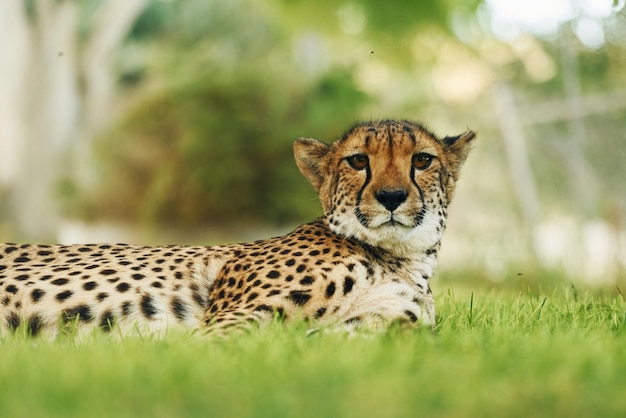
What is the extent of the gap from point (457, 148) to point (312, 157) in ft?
2.29

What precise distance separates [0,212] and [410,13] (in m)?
6.25

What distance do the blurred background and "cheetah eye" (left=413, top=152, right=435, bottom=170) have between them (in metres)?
3.78

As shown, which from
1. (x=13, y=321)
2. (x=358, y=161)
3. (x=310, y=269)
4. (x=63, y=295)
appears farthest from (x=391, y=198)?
(x=13, y=321)

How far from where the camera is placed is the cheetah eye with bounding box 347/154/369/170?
12.1 ft

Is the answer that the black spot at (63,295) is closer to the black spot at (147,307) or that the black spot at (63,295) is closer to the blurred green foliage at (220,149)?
the black spot at (147,307)

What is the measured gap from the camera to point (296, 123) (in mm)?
10414

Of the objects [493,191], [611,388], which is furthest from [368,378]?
[493,191]

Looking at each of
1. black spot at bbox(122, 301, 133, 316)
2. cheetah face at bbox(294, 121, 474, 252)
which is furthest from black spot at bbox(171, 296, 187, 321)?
cheetah face at bbox(294, 121, 474, 252)

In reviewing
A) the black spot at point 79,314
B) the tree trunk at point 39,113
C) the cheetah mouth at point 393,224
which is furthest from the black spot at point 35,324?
the tree trunk at point 39,113

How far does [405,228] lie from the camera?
3.51m

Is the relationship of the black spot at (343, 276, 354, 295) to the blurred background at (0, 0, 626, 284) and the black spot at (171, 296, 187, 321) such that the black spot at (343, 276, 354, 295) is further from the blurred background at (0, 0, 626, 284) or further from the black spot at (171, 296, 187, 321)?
the blurred background at (0, 0, 626, 284)

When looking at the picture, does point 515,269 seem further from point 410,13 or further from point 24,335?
point 24,335

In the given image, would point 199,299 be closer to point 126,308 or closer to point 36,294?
point 126,308

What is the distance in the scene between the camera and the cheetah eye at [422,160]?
3.68 metres
